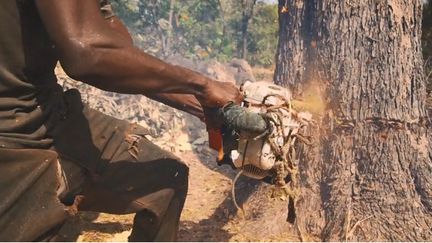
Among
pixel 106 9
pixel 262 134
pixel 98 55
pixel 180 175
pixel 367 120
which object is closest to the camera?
pixel 98 55

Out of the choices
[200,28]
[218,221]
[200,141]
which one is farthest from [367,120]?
[200,28]

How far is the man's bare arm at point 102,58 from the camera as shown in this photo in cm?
171

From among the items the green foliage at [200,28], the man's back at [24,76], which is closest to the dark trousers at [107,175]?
the man's back at [24,76]

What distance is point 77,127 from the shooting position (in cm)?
241

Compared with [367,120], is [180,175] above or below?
below

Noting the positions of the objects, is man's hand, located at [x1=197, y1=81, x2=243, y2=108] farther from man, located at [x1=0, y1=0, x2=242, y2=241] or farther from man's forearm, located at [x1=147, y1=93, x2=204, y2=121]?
man's forearm, located at [x1=147, y1=93, x2=204, y2=121]

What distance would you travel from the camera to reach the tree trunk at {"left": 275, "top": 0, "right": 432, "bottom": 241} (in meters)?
3.16

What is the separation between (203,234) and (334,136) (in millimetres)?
1423

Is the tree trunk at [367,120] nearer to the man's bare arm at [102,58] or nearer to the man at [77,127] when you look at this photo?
the man at [77,127]

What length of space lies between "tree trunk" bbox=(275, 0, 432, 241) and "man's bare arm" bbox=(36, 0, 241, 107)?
1429 mm

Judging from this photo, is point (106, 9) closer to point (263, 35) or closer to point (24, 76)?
point (24, 76)

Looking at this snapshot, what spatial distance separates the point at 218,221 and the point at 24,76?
2384 millimetres

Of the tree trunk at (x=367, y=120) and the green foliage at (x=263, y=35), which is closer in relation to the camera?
the tree trunk at (x=367, y=120)

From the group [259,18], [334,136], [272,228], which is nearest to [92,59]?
[334,136]
